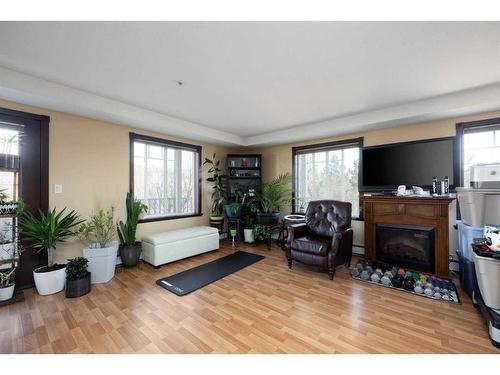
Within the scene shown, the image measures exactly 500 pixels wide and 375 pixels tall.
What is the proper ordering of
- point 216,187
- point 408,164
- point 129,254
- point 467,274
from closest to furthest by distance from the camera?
point 467,274 < point 129,254 < point 408,164 < point 216,187

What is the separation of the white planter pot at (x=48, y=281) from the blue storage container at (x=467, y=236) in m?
4.56

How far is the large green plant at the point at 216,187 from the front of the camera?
4.66 meters

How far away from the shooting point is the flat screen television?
9.77 feet

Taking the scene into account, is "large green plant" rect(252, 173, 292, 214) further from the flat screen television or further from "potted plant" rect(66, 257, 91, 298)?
"potted plant" rect(66, 257, 91, 298)

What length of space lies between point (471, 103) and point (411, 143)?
81cm

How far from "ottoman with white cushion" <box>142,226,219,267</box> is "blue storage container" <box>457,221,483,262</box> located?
3520mm

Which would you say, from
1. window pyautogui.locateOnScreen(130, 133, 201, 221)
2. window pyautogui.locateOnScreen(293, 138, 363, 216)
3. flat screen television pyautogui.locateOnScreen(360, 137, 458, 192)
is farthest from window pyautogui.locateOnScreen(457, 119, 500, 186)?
window pyautogui.locateOnScreen(130, 133, 201, 221)

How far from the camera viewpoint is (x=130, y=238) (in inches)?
124

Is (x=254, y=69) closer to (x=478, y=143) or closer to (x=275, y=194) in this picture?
(x=275, y=194)

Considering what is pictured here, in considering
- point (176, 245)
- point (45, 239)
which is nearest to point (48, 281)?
point (45, 239)

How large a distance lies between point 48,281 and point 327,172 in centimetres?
453
